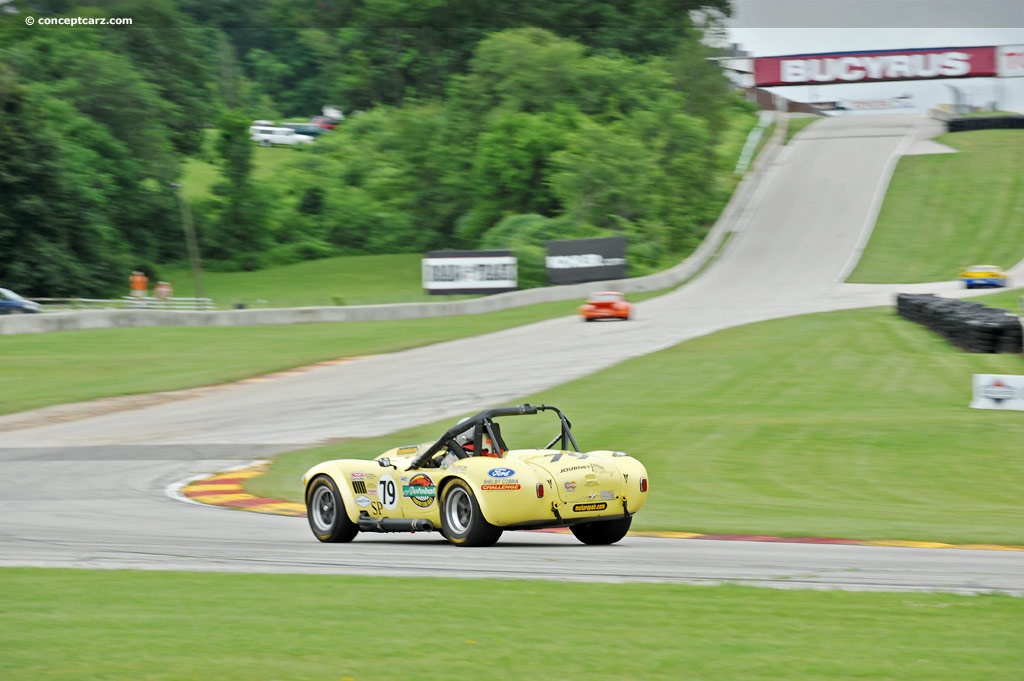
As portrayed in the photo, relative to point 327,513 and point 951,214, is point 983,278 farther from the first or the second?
point 327,513

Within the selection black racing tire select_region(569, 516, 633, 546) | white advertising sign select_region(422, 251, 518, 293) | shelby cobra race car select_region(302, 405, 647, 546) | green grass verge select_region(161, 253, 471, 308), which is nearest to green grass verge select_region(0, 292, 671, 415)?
white advertising sign select_region(422, 251, 518, 293)

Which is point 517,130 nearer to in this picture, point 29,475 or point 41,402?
point 41,402

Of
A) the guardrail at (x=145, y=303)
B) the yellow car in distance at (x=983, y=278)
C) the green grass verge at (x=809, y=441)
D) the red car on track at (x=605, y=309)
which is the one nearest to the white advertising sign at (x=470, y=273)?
the guardrail at (x=145, y=303)

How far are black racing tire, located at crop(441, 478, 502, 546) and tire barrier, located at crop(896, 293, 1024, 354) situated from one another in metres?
21.0

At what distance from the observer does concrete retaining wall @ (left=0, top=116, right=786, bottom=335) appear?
4362 cm

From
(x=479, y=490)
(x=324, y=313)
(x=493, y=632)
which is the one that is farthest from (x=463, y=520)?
(x=324, y=313)

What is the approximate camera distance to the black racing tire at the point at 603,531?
1223 cm

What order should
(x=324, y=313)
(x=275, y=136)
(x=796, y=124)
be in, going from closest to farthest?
(x=324, y=313)
(x=796, y=124)
(x=275, y=136)

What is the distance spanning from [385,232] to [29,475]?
6643cm

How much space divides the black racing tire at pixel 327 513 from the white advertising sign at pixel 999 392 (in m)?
13.4

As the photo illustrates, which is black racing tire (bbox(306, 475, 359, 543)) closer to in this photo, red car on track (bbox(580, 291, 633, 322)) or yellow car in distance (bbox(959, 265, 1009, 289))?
red car on track (bbox(580, 291, 633, 322))

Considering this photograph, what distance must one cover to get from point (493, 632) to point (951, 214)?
6990 cm

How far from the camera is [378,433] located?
23.6 meters

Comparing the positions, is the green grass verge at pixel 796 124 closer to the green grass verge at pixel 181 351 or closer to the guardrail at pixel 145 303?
the green grass verge at pixel 181 351
